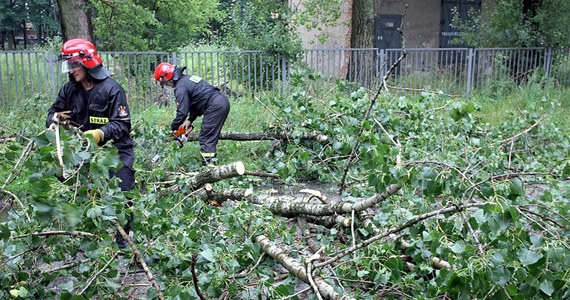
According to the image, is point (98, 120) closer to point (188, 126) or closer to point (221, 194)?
point (221, 194)

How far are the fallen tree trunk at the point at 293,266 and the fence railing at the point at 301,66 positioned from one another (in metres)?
4.52

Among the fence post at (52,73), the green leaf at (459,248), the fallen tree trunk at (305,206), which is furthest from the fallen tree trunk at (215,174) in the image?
the fence post at (52,73)

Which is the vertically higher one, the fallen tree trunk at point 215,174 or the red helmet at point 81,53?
the red helmet at point 81,53

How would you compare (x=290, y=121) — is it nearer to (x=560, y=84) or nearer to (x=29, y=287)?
(x=29, y=287)

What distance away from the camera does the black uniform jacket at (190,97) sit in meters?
7.15

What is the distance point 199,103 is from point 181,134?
1.44 ft

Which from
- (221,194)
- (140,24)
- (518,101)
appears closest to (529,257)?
(221,194)

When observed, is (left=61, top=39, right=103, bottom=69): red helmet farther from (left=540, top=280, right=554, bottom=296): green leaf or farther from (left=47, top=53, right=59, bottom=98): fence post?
(left=47, top=53, right=59, bottom=98): fence post

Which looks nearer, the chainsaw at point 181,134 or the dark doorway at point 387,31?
the chainsaw at point 181,134

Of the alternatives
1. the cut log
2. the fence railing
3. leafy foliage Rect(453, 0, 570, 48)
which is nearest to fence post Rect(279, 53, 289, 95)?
the fence railing

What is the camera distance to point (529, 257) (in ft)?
7.65

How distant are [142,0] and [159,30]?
2436 mm

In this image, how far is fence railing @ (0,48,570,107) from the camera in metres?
9.73

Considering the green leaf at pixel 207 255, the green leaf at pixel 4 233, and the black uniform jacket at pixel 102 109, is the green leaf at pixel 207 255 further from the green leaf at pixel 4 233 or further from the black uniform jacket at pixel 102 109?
the black uniform jacket at pixel 102 109
